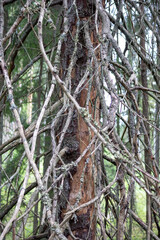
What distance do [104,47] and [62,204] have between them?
902mm

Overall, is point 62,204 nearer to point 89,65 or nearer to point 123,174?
point 123,174

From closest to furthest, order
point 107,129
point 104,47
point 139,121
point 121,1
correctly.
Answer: point 107,129, point 104,47, point 139,121, point 121,1

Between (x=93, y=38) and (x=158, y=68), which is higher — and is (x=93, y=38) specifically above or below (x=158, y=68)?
above

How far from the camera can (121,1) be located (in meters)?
1.61

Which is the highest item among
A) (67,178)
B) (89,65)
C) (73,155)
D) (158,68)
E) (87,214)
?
(158,68)

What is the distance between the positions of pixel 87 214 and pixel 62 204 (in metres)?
0.15

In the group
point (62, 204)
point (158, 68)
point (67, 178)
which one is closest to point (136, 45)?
point (158, 68)

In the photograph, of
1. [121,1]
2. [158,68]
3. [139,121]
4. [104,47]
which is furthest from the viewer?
[158,68]

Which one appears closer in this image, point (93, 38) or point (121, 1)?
point (121, 1)

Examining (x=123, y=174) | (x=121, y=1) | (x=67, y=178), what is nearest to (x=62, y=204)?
(x=67, y=178)

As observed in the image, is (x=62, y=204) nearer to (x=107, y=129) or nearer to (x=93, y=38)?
(x=107, y=129)

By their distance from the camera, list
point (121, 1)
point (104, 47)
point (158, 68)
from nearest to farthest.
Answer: point (104, 47), point (121, 1), point (158, 68)

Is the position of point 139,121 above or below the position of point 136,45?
below

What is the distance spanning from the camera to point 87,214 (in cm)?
165
